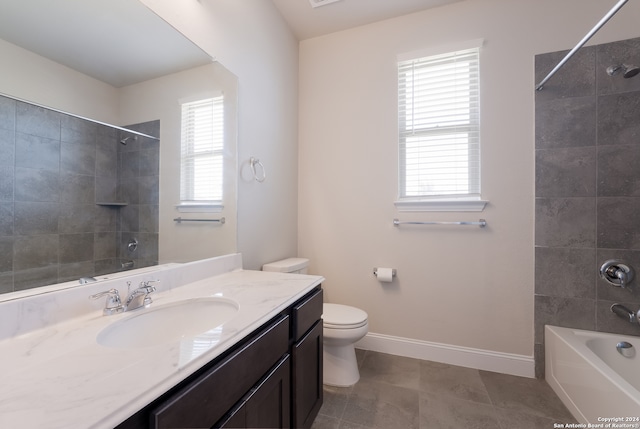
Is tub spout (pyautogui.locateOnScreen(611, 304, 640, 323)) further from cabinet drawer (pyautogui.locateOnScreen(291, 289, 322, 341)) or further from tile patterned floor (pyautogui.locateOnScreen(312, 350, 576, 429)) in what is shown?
cabinet drawer (pyautogui.locateOnScreen(291, 289, 322, 341))

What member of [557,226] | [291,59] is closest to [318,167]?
[291,59]

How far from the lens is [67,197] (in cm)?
A: 93

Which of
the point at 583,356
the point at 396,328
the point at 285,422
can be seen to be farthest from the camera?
the point at 396,328

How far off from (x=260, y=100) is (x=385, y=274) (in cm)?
162

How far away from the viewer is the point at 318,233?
2.37 m

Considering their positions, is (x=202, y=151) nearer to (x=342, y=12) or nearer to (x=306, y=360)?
(x=306, y=360)

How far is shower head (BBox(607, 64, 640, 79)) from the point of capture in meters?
1.55

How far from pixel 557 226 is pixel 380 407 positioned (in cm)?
165

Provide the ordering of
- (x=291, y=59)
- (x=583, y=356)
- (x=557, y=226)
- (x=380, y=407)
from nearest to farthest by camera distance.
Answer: (x=583, y=356) < (x=380, y=407) < (x=557, y=226) < (x=291, y=59)

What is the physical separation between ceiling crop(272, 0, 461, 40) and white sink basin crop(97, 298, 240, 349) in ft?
7.28

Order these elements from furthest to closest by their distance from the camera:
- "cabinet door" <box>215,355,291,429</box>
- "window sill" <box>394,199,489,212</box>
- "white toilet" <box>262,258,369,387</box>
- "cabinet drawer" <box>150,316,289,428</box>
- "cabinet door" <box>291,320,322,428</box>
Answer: "window sill" <box>394,199,489,212</box> → "white toilet" <box>262,258,369,387</box> → "cabinet door" <box>291,320,322,428</box> → "cabinet door" <box>215,355,291,429</box> → "cabinet drawer" <box>150,316,289,428</box>

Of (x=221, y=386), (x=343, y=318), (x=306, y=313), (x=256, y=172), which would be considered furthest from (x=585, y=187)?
(x=221, y=386)

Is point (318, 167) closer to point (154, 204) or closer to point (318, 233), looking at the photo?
point (318, 233)

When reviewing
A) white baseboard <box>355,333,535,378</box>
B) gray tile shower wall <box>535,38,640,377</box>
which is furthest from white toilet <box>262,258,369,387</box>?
gray tile shower wall <box>535,38,640,377</box>
